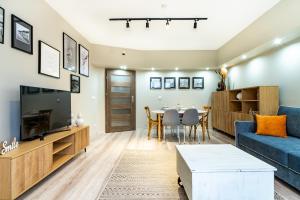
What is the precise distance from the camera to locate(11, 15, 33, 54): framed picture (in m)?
2.44

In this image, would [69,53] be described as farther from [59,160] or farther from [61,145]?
[59,160]

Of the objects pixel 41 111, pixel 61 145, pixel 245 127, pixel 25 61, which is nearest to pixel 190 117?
pixel 245 127

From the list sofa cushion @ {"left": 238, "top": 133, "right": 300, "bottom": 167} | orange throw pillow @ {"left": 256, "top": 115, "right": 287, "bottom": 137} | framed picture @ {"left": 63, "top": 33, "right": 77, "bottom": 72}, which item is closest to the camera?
sofa cushion @ {"left": 238, "top": 133, "right": 300, "bottom": 167}

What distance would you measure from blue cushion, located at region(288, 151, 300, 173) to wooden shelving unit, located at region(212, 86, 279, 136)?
6.18 ft

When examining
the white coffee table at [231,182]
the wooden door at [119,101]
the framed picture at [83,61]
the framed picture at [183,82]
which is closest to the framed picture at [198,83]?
the framed picture at [183,82]

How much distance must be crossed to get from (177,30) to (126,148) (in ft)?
10.1

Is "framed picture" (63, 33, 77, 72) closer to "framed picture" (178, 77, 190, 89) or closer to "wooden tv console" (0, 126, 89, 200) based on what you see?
"wooden tv console" (0, 126, 89, 200)

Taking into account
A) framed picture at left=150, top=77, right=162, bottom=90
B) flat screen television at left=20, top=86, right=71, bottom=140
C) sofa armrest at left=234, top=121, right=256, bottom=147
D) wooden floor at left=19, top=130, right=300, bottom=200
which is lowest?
wooden floor at left=19, top=130, right=300, bottom=200

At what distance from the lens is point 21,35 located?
260 cm

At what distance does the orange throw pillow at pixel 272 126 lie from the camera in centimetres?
318

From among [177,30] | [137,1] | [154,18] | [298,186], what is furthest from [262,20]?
[298,186]

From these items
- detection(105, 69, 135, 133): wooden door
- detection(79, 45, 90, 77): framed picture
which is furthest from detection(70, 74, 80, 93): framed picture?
detection(105, 69, 135, 133): wooden door

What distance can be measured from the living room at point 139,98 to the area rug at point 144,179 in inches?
0.7

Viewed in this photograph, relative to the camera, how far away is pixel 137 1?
128 inches
